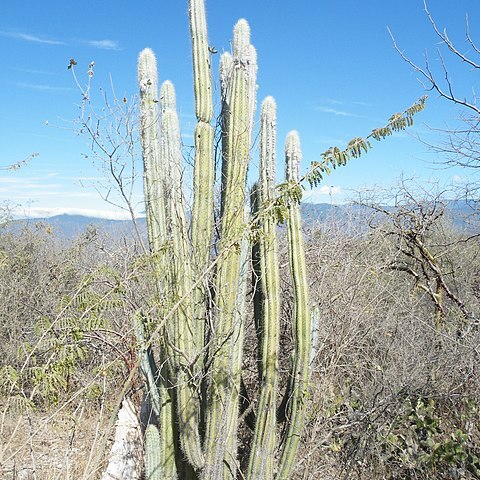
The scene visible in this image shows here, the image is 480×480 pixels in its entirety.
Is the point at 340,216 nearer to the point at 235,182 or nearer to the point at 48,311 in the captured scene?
the point at 235,182

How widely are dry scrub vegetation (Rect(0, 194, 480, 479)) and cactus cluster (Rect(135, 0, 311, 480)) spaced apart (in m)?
0.28

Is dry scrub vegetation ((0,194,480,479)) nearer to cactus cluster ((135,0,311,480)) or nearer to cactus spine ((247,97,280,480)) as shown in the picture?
cactus cluster ((135,0,311,480))

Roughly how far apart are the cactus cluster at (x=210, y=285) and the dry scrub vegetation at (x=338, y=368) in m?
0.28

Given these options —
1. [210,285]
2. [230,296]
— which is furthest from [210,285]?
[230,296]

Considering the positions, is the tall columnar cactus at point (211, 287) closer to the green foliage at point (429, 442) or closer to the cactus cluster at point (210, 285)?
the cactus cluster at point (210, 285)

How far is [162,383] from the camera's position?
10.5 feet

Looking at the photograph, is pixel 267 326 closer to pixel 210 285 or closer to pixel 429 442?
pixel 210 285

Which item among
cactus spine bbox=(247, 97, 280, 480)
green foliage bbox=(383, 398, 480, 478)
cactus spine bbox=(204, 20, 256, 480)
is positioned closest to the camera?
cactus spine bbox=(204, 20, 256, 480)

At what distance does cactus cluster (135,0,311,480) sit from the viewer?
301 centimetres

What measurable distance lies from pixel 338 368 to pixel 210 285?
2.24 meters

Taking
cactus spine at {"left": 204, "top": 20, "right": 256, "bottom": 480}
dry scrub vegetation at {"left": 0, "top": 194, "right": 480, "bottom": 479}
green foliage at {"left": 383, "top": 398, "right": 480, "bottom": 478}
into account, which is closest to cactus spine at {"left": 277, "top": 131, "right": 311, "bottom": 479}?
cactus spine at {"left": 204, "top": 20, "right": 256, "bottom": 480}

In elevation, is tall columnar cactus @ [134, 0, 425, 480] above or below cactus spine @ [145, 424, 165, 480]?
above

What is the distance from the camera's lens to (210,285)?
3.29 metres

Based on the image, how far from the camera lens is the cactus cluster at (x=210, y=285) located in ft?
9.88
